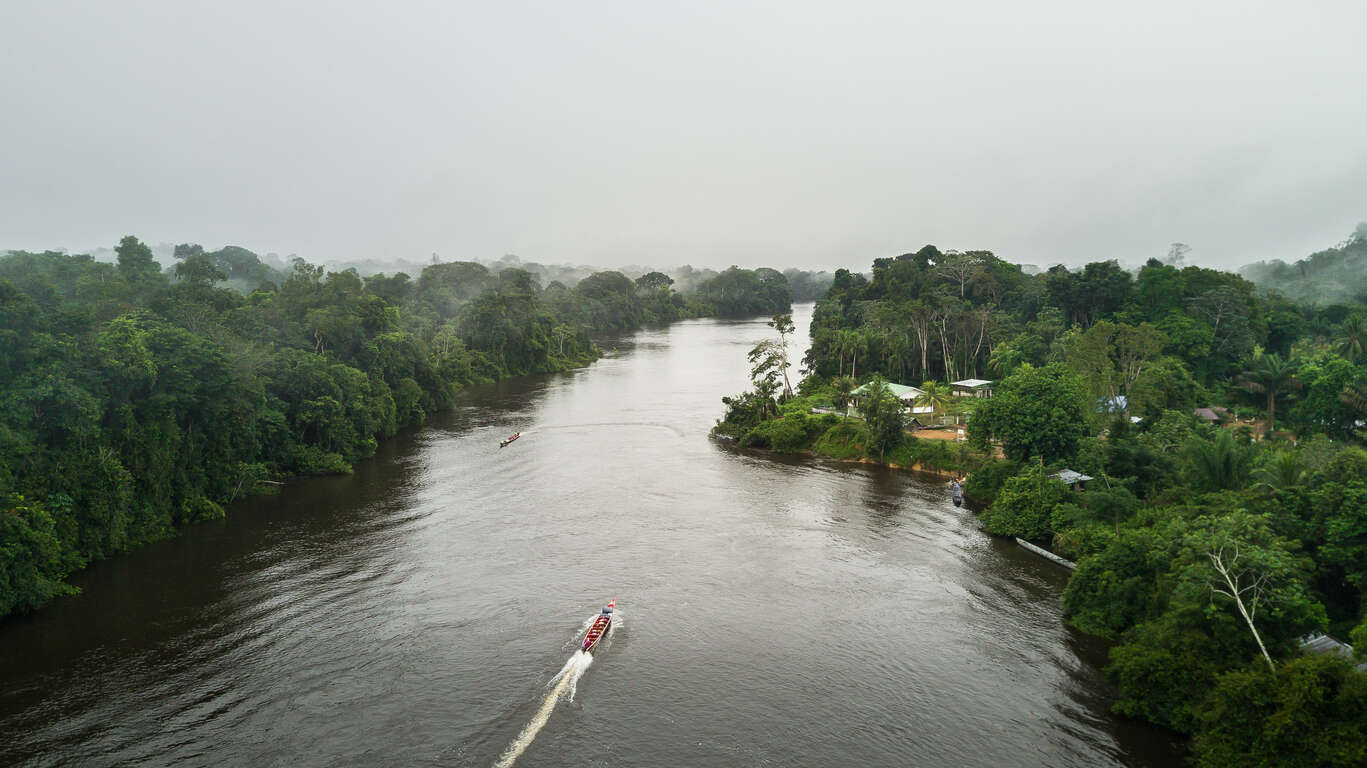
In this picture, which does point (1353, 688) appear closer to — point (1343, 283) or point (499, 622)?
point (499, 622)

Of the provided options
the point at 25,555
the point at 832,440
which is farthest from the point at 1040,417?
the point at 25,555

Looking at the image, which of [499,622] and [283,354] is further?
[283,354]

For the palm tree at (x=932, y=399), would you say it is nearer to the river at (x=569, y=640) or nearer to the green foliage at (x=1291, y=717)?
the river at (x=569, y=640)

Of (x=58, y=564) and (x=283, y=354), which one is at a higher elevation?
(x=283, y=354)

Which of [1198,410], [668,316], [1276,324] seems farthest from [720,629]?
[668,316]

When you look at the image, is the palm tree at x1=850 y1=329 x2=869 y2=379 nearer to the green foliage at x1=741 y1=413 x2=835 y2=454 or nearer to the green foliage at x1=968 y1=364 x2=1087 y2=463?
the green foliage at x1=741 y1=413 x2=835 y2=454

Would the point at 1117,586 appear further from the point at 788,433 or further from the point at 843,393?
the point at 843,393
